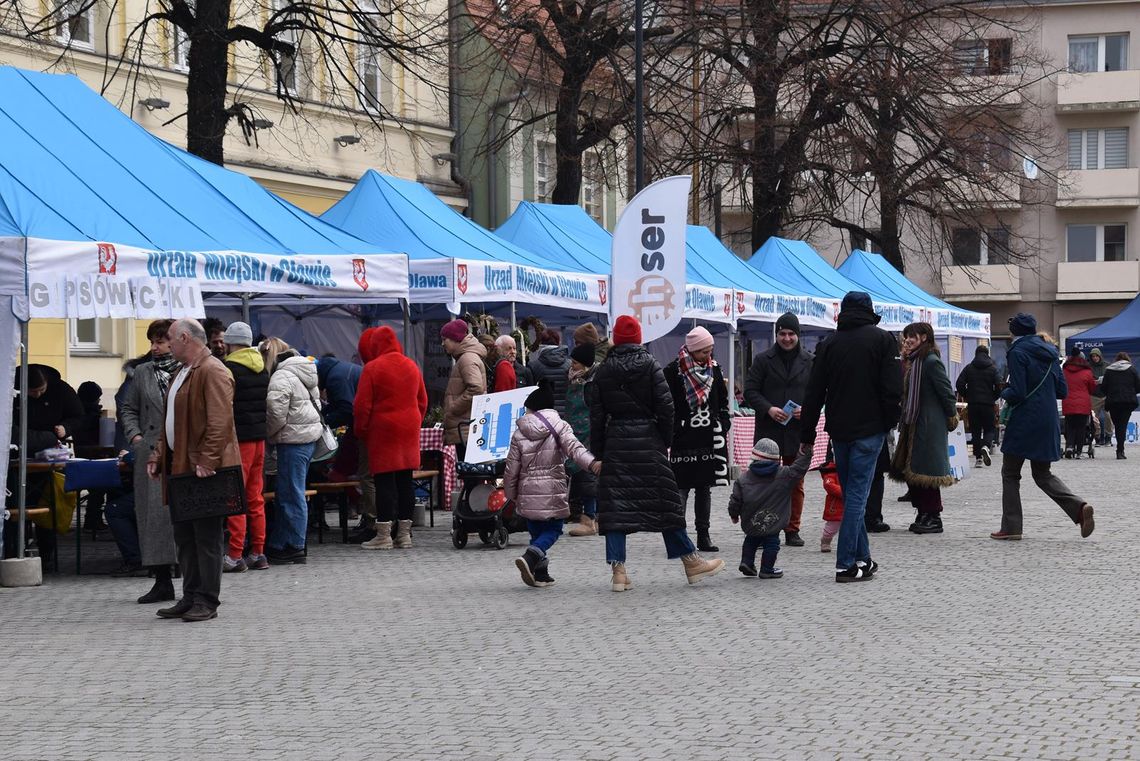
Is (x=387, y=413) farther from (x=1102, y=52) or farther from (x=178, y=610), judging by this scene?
(x=1102, y=52)

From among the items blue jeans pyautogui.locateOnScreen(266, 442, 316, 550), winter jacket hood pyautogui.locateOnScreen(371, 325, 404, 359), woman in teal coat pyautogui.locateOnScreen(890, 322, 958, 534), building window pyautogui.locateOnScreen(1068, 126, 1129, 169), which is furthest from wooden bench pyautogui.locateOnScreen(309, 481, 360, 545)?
building window pyautogui.locateOnScreen(1068, 126, 1129, 169)

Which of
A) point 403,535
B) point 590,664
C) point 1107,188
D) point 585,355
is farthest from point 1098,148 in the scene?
point 590,664

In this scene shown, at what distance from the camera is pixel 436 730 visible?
700cm

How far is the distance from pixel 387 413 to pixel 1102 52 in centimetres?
5408

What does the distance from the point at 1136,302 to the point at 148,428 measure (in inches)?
1475

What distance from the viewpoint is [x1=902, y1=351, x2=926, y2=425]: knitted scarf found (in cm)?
1514

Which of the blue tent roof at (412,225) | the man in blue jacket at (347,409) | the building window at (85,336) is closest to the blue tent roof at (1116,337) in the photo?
the building window at (85,336)

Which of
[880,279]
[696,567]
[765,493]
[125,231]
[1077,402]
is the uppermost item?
[880,279]

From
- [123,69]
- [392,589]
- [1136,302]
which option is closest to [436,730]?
[392,589]

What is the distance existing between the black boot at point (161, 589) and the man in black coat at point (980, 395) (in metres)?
18.0

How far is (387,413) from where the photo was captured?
14.3 m

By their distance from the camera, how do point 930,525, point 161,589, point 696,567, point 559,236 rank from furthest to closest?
1. point 559,236
2. point 930,525
3. point 696,567
4. point 161,589

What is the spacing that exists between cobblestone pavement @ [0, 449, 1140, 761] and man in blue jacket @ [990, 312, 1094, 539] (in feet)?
3.47

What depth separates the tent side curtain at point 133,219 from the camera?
471 inches
